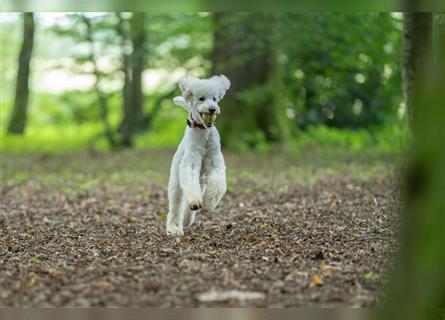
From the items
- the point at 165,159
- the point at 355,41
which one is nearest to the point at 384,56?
the point at 355,41

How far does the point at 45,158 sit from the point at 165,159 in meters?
2.17

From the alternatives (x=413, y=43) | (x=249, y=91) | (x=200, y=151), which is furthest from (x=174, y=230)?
(x=249, y=91)

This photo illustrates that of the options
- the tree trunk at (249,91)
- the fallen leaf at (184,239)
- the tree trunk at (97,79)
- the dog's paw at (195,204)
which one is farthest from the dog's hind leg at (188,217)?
the tree trunk at (97,79)

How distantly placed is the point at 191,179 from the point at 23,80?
1083 cm

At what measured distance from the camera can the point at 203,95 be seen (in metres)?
4.66

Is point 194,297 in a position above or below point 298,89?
Result: below

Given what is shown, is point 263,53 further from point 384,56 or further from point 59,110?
point 59,110

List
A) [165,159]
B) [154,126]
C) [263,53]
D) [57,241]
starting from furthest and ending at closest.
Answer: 1. [154,126]
2. [263,53]
3. [165,159]
4. [57,241]

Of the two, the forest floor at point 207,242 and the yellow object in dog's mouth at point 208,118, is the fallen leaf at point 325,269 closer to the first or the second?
the forest floor at point 207,242

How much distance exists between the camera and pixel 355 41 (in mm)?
10008

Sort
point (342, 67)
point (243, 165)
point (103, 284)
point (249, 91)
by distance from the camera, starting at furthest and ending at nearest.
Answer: point (342, 67)
point (249, 91)
point (243, 165)
point (103, 284)

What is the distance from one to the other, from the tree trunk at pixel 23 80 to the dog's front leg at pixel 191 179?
9725 mm

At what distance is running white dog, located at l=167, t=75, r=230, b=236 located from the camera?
15.3 ft

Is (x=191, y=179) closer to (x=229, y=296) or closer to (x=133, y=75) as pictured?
(x=229, y=296)
